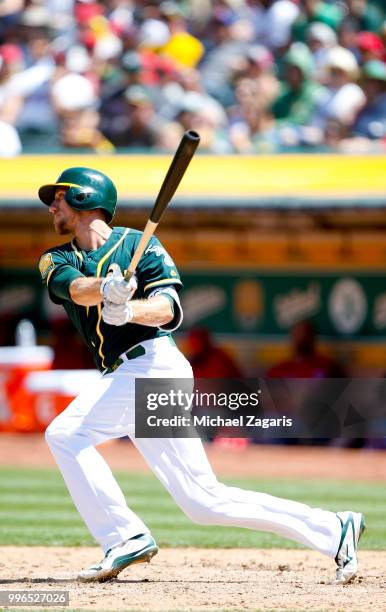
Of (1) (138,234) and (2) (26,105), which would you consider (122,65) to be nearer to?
(2) (26,105)

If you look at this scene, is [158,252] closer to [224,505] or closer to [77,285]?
[77,285]

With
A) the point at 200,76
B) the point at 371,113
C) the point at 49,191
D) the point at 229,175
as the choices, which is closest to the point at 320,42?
the point at 371,113

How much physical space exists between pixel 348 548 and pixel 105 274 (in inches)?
59.7

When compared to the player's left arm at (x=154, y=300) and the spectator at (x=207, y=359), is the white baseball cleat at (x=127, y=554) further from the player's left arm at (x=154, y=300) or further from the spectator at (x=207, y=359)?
the spectator at (x=207, y=359)

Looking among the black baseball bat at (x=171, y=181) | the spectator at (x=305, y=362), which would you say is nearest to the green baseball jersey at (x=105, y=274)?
the black baseball bat at (x=171, y=181)

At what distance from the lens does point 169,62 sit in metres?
12.8

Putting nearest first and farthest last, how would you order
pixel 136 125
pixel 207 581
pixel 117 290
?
1. pixel 117 290
2. pixel 207 581
3. pixel 136 125

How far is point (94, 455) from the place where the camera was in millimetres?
4926

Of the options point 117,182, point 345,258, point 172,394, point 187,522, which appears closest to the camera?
point 172,394

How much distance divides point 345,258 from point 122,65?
3.15 meters

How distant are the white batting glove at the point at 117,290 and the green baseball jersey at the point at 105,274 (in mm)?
270

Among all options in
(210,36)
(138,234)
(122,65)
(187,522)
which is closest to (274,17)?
(210,36)

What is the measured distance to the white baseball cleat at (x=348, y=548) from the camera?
4953 millimetres

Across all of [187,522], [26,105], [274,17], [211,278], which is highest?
[274,17]
